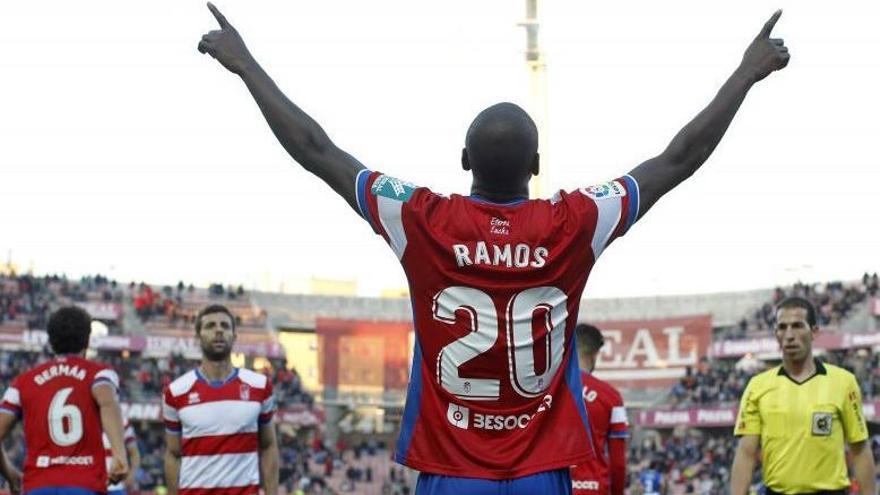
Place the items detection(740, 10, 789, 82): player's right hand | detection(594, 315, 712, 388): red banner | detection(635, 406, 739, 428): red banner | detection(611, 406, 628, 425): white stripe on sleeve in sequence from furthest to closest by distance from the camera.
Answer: detection(594, 315, 712, 388): red banner < detection(635, 406, 739, 428): red banner < detection(611, 406, 628, 425): white stripe on sleeve < detection(740, 10, 789, 82): player's right hand

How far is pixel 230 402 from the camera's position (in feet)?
33.8

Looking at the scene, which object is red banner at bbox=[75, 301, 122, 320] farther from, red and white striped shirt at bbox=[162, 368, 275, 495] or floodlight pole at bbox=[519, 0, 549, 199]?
red and white striped shirt at bbox=[162, 368, 275, 495]

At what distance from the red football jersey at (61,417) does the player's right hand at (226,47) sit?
16.5 feet

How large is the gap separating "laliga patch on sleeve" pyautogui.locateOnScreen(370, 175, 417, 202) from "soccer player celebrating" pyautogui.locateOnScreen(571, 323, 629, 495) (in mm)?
5957

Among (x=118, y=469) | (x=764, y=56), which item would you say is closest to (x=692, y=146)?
(x=764, y=56)

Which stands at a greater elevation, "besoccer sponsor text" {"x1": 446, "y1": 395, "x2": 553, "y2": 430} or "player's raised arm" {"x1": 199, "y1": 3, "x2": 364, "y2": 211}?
"player's raised arm" {"x1": 199, "y1": 3, "x2": 364, "y2": 211}

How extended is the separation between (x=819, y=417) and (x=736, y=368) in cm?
5146

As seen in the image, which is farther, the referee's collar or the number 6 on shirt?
the referee's collar

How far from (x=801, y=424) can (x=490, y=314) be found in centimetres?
558

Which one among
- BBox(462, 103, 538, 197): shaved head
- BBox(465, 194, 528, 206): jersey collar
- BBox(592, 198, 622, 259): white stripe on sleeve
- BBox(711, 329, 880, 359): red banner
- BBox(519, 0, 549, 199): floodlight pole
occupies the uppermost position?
BBox(519, 0, 549, 199): floodlight pole

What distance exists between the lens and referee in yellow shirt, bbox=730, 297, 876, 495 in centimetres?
951

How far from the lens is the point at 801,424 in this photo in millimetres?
9547

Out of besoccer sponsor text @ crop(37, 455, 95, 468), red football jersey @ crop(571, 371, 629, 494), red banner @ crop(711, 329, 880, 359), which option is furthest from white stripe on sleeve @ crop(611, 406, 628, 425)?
red banner @ crop(711, 329, 880, 359)

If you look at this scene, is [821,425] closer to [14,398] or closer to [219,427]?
[219,427]
